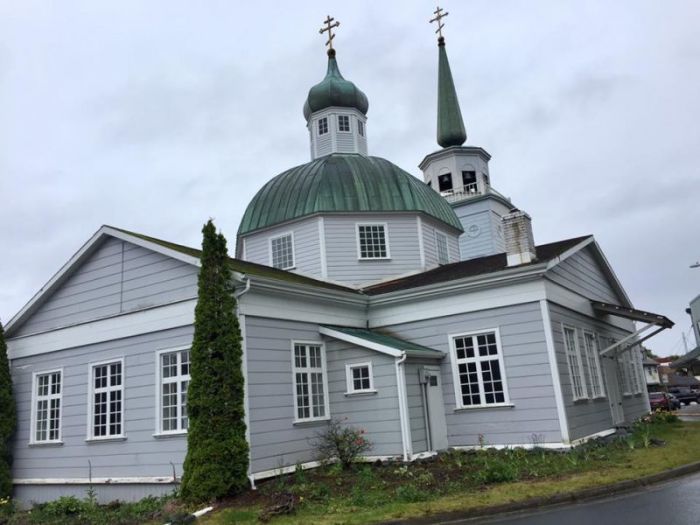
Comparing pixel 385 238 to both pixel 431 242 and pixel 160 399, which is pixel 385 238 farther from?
pixel 160 399

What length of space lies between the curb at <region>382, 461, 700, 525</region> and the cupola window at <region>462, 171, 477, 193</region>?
1071 inches

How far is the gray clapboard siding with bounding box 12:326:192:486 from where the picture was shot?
44.7ft

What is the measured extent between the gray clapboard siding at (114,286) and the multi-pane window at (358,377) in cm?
416

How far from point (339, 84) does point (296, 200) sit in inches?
271

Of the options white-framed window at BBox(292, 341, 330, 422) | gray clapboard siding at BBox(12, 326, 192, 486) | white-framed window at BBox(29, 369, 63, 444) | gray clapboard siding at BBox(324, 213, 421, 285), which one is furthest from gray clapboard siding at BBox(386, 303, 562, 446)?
white-framed window at BBox(29, 369, 63, 444)

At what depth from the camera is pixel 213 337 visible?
1195 cm

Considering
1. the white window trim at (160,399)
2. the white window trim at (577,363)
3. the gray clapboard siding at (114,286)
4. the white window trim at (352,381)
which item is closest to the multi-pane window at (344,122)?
the gray clapboard siding at (114,286)

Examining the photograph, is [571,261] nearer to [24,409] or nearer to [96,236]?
[96,236]

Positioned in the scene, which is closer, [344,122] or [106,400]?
[106,400]

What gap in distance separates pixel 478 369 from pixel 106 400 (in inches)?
367

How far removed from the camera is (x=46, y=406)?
651 inches

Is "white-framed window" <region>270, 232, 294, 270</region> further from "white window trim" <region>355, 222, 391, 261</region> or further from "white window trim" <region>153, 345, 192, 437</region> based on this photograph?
"white window trim" <region>153, 345, 192, 437</region>

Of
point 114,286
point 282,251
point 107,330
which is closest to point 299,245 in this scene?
point 282,251

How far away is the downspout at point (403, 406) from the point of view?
1366 centimetres
